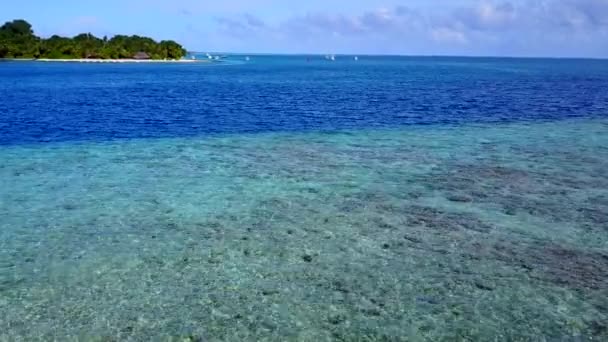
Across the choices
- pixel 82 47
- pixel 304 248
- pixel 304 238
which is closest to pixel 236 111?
pixel 304 238

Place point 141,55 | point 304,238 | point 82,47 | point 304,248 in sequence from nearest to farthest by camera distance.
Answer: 1. point 304,248
2. point 304,238
3. point 82,47
4. point 141,55

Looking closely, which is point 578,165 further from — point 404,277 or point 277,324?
point 277,324

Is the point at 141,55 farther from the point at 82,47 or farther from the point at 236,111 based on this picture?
the point at 236,111

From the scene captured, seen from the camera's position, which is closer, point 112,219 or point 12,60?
point 112,219

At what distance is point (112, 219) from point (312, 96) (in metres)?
44.9

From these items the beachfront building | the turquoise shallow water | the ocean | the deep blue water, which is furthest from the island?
the turquoise shallow water

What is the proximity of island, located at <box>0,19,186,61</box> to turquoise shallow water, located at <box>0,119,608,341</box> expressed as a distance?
16985 cm

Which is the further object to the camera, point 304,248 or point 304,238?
point 304,238

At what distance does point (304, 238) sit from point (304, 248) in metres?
0.70

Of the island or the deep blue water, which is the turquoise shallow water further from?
the island

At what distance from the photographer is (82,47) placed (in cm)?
17838

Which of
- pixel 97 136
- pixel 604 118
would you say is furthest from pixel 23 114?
pixel 604 118

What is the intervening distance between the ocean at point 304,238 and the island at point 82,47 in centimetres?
16341

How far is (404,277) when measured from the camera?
10.9m
